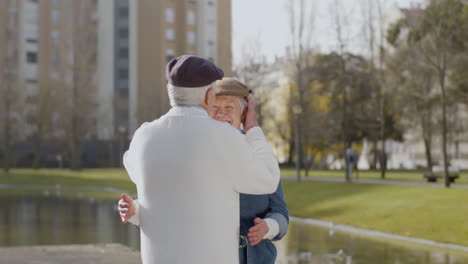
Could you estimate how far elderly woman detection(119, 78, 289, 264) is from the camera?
13.3 feet

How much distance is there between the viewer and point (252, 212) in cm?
423

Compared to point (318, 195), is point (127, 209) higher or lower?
higher

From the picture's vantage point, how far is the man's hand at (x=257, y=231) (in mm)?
4004

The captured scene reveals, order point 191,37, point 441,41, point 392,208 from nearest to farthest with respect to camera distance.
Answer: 1. point 392,208
2. point 441,41
3. point 191,37

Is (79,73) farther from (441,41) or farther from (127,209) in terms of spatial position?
(127,209)

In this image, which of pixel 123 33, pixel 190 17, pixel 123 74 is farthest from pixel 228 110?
pixel 190 17

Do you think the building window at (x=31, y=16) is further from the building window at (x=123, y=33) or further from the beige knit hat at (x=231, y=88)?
the beige knit hat at (x=231, y=88)

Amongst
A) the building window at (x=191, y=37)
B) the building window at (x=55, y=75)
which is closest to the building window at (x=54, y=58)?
the building window at (x=55, y=75)

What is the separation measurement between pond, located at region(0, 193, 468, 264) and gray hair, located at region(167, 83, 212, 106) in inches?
397

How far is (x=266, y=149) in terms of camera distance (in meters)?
3.74

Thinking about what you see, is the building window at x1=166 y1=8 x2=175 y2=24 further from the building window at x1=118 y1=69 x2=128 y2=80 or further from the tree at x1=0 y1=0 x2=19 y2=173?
the tree at x1=0 y1=0 x2=19 y2=173

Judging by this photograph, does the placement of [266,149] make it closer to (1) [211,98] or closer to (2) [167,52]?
(1) [211,98]

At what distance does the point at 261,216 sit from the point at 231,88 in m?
0.65

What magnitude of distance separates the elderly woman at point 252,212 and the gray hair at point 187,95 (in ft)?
0.87
